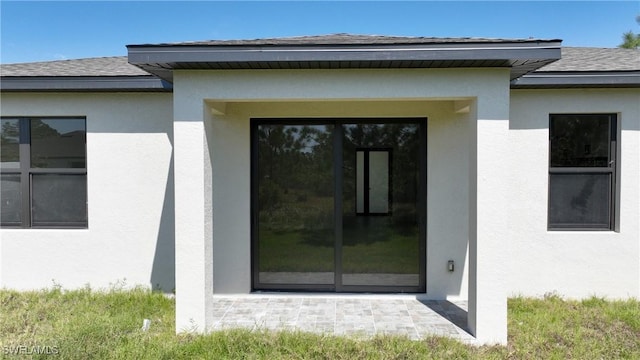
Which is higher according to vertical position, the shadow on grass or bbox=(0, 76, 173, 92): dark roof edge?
bbox=(0, 76, 173, 92): dark roof edge

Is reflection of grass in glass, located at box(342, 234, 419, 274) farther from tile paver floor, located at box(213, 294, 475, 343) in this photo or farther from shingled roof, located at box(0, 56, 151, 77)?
shingled roof, located at box(0, 56, 151, 77)

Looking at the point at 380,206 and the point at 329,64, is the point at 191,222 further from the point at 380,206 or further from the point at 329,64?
the point at 380,206

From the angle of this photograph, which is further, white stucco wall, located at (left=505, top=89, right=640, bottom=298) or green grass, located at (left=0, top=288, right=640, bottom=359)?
white stucco wall, located at (left=505, top=89, right=640, bottom=298)

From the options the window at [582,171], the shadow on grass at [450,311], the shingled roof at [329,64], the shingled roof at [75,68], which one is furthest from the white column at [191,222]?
the window at [582,171]

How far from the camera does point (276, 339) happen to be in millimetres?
4477

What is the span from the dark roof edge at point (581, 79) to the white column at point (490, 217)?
1656 mm

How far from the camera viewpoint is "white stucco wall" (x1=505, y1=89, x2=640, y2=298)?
600 centimetres

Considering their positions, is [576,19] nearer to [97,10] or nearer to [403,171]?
[403,171]

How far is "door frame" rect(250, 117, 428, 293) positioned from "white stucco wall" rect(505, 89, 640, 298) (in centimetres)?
143

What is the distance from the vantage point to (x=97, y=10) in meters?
12.1

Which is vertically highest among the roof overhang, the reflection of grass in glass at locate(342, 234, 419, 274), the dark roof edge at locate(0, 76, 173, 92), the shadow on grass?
the dark roof edge at locate(0, 76, 173, 92)

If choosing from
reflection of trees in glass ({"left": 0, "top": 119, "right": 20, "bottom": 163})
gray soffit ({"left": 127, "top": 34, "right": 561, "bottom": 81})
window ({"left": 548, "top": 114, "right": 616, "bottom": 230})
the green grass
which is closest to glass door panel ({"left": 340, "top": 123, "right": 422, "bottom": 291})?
the green grass

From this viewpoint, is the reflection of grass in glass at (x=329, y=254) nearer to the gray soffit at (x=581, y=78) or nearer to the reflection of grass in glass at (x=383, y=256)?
the reflection of grass in glass at (x=383, y=256)

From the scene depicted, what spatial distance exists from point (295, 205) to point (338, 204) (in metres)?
0.75
